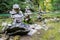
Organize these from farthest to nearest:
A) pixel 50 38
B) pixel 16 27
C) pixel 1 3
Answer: pixel 1 3
pixel 16 27
pixel 50 38

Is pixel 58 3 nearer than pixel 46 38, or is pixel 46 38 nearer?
pixel 46 38

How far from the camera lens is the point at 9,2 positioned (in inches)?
545

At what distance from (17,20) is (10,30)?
15.2 inches

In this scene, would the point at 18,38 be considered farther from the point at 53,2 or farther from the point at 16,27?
the point at 53,2

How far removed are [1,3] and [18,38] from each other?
9.43 meters

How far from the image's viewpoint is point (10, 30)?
412cm

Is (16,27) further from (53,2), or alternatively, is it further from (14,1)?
(53,2)

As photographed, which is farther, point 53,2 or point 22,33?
point 53,2

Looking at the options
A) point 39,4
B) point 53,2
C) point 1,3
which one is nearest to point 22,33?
point 1,3

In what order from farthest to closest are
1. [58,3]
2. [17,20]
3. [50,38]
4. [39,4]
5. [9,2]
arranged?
[58,3] < [39,4] < [9,2] < [17,20] < [50,38]

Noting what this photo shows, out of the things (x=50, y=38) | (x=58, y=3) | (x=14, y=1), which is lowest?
(x=58, y=3)

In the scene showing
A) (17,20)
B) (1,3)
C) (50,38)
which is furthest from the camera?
(1,3)

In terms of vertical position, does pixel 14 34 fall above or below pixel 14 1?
above

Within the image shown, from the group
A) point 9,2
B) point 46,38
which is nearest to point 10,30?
point 46,38
